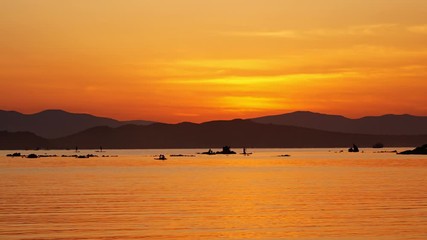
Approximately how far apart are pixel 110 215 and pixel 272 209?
11637mm

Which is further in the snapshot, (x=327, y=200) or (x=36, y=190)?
(x=36, y=190)

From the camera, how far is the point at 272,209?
53812 millimetres

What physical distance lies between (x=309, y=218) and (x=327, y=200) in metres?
13.8

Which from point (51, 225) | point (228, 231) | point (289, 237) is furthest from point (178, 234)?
point (51, 225)

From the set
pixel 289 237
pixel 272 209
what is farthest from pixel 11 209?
pixel 289 237

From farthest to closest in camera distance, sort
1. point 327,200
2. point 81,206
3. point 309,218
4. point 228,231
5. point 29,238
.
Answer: point 327,200
point 81,206
point 309,218
point 228,231
point 29,238

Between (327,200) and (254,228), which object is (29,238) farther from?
(327,200)

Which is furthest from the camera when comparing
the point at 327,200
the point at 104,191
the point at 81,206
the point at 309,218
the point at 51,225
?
the point at 104,191

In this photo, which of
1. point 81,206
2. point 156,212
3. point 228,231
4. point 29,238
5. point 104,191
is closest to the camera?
point 29,238

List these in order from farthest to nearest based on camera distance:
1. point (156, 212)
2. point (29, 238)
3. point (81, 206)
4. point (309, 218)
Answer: point (81, 206) → point (156, 212) → point (309, 218) → point (29, 238)

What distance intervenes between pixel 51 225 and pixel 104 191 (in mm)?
29469

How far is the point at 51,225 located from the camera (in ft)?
146

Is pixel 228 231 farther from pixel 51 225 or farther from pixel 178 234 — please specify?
pixel 51 225

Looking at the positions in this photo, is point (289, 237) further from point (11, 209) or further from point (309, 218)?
point (11, 209)
